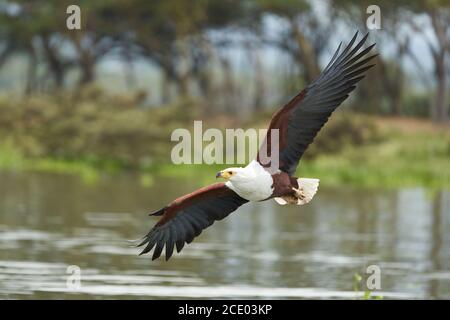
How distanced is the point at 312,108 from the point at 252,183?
100 cm

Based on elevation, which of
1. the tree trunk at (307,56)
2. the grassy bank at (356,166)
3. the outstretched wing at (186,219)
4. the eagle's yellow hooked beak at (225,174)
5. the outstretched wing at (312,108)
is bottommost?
the outstretched wing at (186,219)

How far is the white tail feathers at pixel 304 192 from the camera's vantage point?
1238 centimetres

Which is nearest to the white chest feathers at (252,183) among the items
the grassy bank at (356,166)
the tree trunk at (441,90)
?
the grassy bank at (356,166)

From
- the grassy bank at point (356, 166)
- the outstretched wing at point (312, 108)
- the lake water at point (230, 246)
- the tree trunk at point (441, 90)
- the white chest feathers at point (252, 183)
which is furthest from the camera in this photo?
the tree trunk at point (441, 90)

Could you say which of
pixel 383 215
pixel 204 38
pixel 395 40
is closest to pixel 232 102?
pixel 204 38

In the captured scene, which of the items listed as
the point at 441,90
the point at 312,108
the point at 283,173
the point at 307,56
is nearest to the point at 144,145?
the point at 307,56

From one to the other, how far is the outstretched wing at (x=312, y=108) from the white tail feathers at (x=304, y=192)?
0.99 feet

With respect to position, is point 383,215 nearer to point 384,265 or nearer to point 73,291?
point 384,265

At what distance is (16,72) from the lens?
162375mm

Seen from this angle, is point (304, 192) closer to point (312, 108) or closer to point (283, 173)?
point (283, 173)

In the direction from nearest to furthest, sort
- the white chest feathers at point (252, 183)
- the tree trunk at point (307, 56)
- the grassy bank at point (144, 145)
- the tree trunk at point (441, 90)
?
the white chest feathers at point (252, 183)
the grassy bank at point (144, 145)
the tree trunk at point (441, 90)
the tree trunk at point (307, 56)

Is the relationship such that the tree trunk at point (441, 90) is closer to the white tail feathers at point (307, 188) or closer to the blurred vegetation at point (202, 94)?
the blurred vegetation at point (202, 94)

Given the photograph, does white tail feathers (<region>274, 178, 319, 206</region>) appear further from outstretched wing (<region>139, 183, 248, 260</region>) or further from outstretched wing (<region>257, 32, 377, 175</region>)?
outstretched wing (<region>139, 183, 248, 260</region>)

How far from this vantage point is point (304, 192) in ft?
40.8
